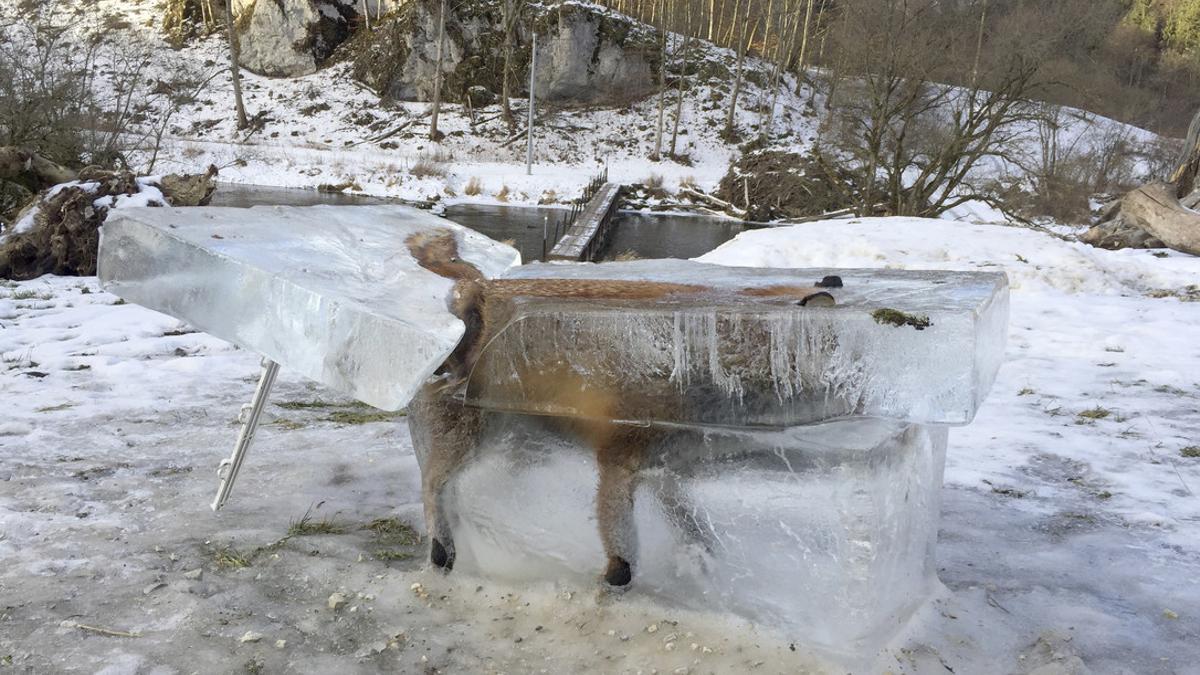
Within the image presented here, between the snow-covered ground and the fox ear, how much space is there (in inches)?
34.0

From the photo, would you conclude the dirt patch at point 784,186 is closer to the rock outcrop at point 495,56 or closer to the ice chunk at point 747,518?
the rock outcrop at point 495,56

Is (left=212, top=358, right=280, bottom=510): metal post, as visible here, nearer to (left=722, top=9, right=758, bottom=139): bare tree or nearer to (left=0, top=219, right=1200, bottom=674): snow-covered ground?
(left=0, top=219, right=1200, bottom=674): snow-covered ground

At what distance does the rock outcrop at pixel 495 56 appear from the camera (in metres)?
37.9

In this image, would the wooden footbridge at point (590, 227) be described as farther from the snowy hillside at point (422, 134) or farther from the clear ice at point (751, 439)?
the clear ice at point (751, 439)

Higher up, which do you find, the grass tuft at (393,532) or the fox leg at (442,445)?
the fox leg at (442,445)

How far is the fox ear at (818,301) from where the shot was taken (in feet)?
7.31

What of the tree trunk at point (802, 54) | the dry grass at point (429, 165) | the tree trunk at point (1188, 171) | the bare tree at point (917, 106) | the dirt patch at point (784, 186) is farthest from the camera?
the tree trunk at point (802, 54)

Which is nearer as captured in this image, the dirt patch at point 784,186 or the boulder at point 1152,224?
the boulder at point 1152,224

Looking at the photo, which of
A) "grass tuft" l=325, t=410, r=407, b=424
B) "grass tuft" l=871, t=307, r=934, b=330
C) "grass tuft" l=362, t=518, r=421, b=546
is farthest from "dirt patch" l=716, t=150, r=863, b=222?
"grass tuft" l=871, t=307, r=934, b=330

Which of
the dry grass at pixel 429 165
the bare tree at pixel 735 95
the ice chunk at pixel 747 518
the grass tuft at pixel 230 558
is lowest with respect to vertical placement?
the grass tuft at pixel 230 558

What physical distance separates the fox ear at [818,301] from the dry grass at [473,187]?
84.2 feet

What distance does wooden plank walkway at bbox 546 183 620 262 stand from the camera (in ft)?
49.1

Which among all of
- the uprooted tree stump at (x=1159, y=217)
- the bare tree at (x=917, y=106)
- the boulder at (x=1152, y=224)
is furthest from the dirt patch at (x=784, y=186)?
the boulder at (x=1152, y=224)

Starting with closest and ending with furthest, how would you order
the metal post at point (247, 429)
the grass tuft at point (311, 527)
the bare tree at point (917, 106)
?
the metal post at point (247, 429) < the grass tuft at point (311, 527) < the bare tree at point (917, 106)
